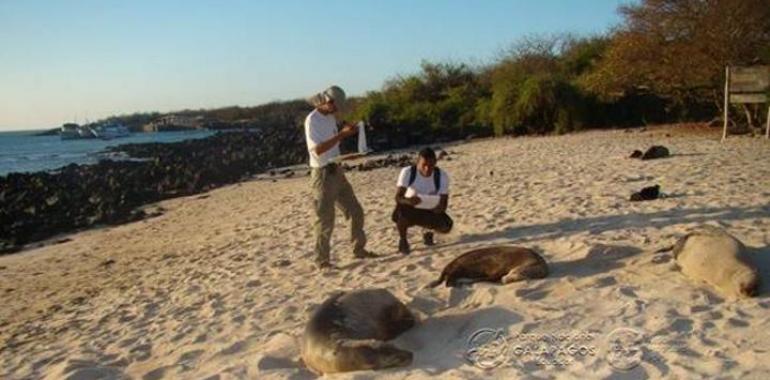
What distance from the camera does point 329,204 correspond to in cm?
752

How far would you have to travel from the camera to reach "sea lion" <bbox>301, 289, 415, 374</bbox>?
471 cm

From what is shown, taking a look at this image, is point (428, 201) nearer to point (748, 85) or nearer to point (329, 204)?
point (329, 204)

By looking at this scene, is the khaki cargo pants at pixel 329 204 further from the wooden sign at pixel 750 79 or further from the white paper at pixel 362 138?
the wooden sign at pixel 750 79

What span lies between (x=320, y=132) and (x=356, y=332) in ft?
8.94

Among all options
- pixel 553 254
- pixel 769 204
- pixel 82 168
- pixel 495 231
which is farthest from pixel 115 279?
pixel 82 168

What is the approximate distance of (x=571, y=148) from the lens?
A: 17.3 metres

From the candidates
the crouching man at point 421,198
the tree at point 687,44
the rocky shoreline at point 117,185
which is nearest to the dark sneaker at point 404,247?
the crouching man at point 421,198

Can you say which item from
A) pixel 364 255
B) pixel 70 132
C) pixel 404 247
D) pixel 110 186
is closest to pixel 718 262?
pixel 404 247

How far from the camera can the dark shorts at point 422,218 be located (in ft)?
26.0

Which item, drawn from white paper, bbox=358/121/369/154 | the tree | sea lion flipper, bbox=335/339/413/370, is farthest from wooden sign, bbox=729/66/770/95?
sea lion flipper, bbox=335/339/413/370

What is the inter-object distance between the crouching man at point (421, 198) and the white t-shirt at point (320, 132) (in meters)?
0.92

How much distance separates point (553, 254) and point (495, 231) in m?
1.56

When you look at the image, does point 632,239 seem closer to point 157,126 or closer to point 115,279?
point 115,279

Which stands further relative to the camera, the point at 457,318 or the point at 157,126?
the point at 157,126
